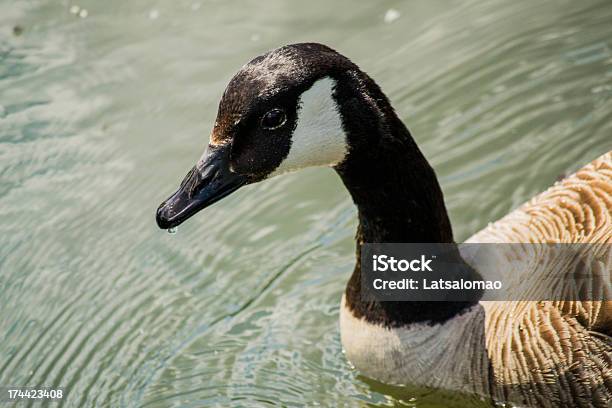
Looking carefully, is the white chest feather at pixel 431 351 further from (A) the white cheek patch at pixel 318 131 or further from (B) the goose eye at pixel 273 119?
(B) the goose eye at pixel 273 119

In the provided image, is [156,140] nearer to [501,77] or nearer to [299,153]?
[501,77]

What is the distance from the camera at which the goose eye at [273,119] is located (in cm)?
428

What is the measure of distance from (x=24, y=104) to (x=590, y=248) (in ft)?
19.2

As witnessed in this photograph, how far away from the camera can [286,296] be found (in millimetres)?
6191

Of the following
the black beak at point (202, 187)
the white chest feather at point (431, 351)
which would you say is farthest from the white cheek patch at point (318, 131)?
the white chest feather at point (431, 351)

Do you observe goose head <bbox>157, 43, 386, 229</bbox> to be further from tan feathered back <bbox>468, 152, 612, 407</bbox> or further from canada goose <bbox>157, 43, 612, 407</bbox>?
Answer: tan feathered back <bbox>468, 152, 612, 407</bbox>

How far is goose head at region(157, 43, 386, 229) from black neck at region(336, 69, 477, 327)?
0.01 metres

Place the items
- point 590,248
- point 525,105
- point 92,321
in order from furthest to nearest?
point 525,105
point 92,321
point 590,248

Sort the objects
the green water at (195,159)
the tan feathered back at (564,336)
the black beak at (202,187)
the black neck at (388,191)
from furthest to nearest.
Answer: the green water at (195,159) → the tan feathered back at (564,336) → the black neck at (388,191) → the black beak at (202,187)

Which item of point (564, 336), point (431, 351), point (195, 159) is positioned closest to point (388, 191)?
point (431, 351)

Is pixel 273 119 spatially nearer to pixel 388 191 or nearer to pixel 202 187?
pixel 202 187

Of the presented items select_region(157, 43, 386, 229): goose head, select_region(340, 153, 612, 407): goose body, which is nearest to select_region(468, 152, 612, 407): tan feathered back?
select_region(340, 153, 612, 407): goose body

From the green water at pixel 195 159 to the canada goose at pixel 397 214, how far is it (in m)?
0.37

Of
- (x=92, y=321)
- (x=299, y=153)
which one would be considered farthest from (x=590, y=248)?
(x=92, y=321)
